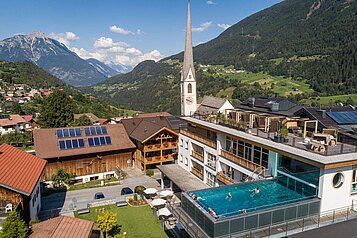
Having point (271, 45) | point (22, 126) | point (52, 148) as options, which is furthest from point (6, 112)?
point (271, 45)

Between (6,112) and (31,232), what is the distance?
85457 mm

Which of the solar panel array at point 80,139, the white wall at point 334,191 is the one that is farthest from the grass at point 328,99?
the white wall at point 334,191

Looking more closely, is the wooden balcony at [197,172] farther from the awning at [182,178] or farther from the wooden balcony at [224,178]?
the wooden balcony at [224,178]

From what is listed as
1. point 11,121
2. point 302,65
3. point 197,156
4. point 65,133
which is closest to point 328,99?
point 302,65

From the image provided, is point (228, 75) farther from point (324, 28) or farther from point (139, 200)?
point (139, 200)

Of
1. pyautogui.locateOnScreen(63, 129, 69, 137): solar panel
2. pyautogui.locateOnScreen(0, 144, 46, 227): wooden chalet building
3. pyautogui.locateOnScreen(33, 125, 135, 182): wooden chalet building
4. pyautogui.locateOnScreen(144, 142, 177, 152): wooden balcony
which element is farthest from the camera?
pyautogui.locateOnScreen(144, 142, 177, 152): wooden balcony

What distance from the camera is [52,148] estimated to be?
113ft

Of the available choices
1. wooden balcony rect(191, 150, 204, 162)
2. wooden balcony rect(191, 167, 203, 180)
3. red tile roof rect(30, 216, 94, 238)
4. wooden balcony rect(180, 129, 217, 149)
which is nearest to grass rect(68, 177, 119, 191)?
wooden balcony rect(191, 167, 203, 180)

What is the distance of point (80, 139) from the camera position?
3653 centimetres

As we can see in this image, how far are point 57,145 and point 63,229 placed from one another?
63.9 feet

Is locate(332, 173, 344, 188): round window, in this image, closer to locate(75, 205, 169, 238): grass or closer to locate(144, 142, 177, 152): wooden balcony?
locate(75, 205, 169, 238): grass

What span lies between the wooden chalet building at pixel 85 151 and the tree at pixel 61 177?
4.68 ft

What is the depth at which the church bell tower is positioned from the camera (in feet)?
174

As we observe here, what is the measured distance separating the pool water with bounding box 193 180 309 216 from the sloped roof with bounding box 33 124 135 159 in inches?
868
